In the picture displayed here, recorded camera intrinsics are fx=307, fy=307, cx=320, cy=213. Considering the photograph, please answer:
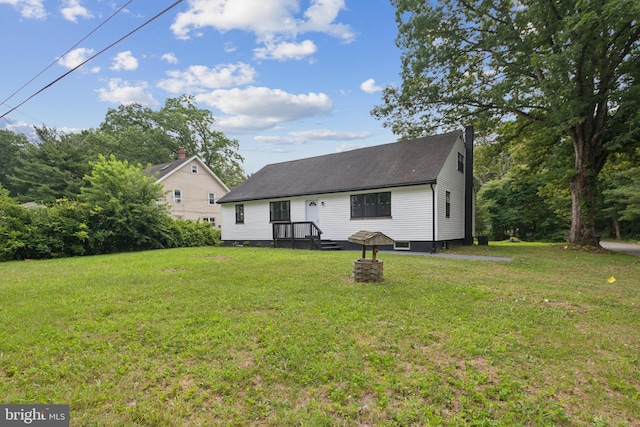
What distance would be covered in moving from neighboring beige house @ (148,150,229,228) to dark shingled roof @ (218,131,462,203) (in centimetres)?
769

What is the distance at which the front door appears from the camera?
1487 cm

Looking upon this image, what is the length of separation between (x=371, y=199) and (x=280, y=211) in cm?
512

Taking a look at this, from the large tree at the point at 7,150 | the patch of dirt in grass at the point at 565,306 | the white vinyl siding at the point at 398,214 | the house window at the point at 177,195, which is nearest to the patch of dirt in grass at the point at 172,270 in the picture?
the patch of dirt in grass at the point at 565,306

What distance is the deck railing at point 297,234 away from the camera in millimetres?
13852

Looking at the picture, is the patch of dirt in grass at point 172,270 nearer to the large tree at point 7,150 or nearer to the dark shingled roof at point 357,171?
the dark shingled roof at point 357,171

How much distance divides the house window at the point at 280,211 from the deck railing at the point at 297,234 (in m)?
0.77

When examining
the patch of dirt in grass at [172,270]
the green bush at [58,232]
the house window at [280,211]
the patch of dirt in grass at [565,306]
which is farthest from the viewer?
the house window at [280,211]

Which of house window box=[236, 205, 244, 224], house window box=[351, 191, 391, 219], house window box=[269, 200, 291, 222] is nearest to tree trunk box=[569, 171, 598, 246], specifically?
house window box=[351, 191, 391, 219]

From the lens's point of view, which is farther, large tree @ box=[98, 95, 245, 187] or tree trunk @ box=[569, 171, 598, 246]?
large tree @ box=[98, 95, 245, 187]

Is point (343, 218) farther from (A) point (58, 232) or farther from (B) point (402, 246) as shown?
(A) point (58, 232)

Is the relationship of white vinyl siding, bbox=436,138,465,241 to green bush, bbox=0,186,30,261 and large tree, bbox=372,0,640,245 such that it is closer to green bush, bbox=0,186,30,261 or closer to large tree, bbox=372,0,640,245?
large tree, bbox=372,0,640,245

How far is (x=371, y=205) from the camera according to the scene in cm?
Answer: 1333

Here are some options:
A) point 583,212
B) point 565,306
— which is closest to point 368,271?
point 565,306

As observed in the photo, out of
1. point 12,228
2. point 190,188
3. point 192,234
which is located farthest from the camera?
point 190,188
